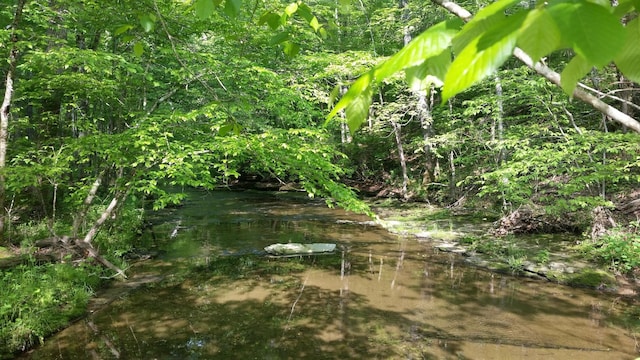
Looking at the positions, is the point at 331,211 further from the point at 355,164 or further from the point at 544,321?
the point at 544,321

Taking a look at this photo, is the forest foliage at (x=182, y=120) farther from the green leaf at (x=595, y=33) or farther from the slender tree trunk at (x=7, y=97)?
the green leaf at (x=595, y=33)

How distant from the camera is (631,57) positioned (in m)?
0.59

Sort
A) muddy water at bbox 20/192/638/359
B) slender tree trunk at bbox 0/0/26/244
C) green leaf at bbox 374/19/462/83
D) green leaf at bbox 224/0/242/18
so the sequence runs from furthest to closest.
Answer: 1. slender tree trunk at bbox 0/0/26/244
2. muddy water at bbox 20/192/638/359
3. green leaf at bbox 224/0/242/18
4. green leaf at bbox 374/19/462/83

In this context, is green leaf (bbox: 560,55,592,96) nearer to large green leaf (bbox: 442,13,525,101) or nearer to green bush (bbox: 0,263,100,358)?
large green leaf (bbox: 442,13,525,101)

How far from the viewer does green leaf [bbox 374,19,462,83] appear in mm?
542

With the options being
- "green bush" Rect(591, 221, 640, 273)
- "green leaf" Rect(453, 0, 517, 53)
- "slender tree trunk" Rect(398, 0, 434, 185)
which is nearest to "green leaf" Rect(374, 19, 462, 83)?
"green leaf" Rect(453, 0, 517, 53)

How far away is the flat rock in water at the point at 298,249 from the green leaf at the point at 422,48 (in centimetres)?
978

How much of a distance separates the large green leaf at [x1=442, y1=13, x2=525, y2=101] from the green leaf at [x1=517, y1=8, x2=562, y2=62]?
12 mm

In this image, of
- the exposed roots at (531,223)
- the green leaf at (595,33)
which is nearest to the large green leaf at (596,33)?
the green leaf at (595,33)

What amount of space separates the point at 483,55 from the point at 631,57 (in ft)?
1.09

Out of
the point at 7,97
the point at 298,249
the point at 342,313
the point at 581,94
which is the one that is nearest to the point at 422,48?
the point at 581,94

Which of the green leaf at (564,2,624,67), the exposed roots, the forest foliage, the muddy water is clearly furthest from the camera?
the exposed roots

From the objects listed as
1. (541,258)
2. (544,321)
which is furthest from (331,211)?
(544,321)

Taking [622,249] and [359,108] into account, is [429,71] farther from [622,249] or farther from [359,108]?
[622,249]
